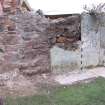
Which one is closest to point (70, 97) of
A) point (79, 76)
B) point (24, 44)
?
point (79, 76)

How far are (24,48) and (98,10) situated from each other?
1974 millimetres

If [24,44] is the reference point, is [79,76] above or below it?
below

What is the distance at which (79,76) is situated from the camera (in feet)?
27.1

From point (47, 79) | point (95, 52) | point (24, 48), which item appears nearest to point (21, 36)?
point (24, 48)

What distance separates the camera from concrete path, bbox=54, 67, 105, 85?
794cm

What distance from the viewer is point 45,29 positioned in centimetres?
816

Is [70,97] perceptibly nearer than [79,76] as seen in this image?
Yes

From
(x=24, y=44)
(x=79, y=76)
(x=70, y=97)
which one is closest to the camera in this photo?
(x=70, y=97)

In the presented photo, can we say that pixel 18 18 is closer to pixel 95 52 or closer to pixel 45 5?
pixel 45 5

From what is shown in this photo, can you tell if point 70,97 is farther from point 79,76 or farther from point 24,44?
point 24,44

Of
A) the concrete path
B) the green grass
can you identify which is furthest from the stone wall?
the green grass

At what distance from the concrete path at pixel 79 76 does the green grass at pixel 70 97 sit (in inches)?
16.9

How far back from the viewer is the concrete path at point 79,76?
794 cm

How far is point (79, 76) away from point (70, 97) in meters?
1.41
